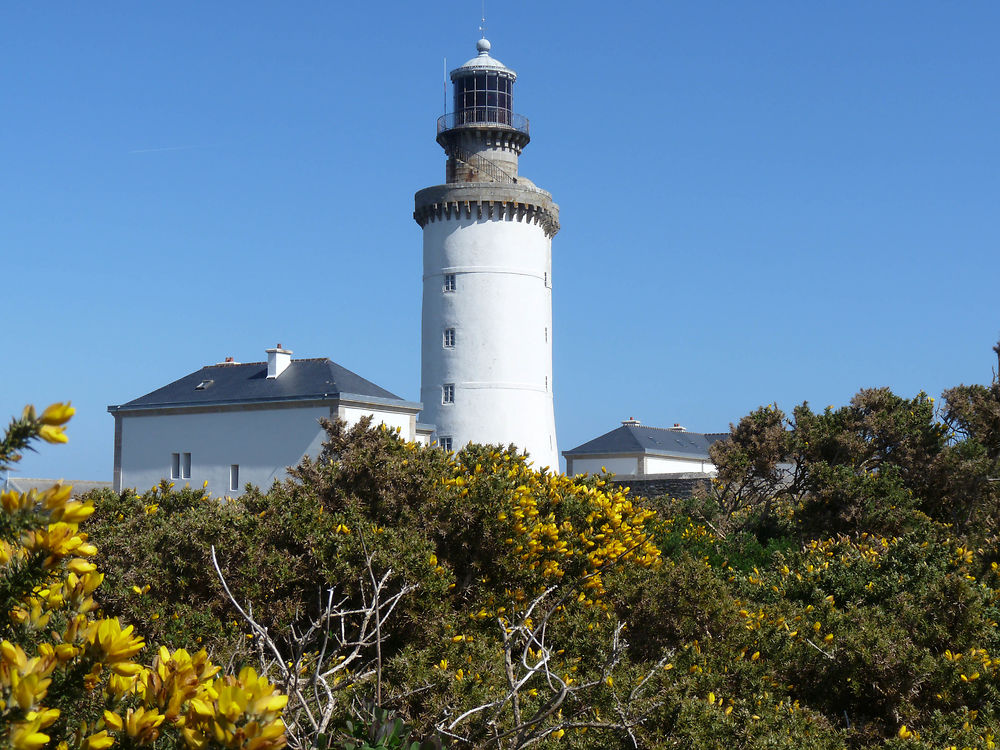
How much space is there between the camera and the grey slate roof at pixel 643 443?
49844mm

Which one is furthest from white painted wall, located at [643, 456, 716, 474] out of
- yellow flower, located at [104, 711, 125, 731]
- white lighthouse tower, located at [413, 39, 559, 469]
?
yellow flower, located at [104, 711, 125, 731]

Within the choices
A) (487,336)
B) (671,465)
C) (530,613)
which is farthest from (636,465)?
(530,613)

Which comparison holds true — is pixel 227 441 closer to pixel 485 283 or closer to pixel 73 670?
pixel 485 283

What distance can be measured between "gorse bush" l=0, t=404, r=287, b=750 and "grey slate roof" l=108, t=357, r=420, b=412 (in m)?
30.5

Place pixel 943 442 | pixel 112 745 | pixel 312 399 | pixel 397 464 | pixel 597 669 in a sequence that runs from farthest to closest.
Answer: pixel 312 399, pixel 943 442, pixel 397 464, pixel 597 669, pixel 112 745

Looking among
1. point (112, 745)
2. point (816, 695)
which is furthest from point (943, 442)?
point (112, 745)

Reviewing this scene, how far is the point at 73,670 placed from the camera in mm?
2842

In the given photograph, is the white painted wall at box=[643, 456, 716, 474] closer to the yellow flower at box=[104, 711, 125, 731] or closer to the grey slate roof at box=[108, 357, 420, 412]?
the grey slate roof at box=[108, 357, 420, 412]

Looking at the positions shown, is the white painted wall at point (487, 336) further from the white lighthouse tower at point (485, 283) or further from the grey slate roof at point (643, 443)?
the grey slate roof at point (643, 443)

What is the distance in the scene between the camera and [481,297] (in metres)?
37.6

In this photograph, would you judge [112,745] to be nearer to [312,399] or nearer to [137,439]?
[312,399]

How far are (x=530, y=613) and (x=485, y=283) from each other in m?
30.3

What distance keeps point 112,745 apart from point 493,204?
1406 inches

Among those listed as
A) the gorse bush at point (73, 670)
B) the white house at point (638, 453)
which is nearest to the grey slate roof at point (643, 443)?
the white house at point (638, 453)
